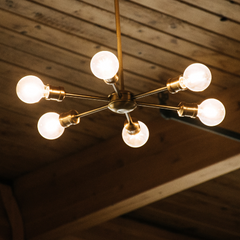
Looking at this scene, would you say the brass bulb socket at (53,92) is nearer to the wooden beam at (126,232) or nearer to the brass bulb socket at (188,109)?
the brass bulb socket at (188,109)

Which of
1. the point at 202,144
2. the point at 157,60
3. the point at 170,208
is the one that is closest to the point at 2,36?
the point at 157,60

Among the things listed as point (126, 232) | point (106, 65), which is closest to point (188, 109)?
point (106, 65)

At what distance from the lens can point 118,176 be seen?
101 inches

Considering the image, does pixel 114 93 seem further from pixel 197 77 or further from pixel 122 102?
pixel 197 77

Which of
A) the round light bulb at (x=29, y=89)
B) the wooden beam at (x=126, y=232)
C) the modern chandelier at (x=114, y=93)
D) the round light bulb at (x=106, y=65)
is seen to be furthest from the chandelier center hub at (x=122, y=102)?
the wooden beam at (x=126, y=232)

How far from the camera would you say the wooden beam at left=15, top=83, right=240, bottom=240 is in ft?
7.38

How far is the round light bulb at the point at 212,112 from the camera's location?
4.65ft

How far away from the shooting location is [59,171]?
288 cm

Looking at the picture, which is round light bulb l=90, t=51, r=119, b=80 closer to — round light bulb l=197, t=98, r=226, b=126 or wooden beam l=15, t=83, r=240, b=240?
round light bulb l=197, t=98, r=226, b=126

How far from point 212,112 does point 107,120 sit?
4.06ft

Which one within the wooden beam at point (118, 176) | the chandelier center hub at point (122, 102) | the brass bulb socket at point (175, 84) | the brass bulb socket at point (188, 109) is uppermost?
the wooden beam at point (118, 176)

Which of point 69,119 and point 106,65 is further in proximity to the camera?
point 69,119

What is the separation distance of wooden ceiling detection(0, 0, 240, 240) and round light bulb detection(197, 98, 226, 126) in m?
0.67

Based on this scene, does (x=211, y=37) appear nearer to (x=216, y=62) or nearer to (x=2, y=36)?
(x=216, y=62)
